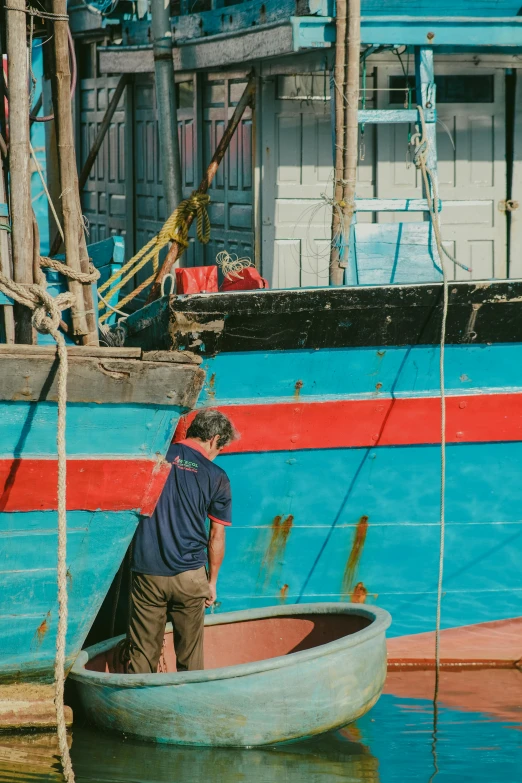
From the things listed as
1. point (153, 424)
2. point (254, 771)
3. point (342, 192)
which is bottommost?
point (254, 771)

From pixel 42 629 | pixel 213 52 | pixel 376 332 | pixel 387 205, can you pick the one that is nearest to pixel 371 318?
pixel 376 332

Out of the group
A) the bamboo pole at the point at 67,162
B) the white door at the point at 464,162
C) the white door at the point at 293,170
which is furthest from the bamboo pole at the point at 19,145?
the white door at the point at 464,162

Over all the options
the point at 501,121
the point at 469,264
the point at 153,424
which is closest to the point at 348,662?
the point at 153,424

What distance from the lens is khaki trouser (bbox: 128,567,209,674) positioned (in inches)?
213

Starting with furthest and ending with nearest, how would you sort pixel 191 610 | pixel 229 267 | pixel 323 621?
1. pixel 229 267
2. pixel 323 621
3. pixel 191 610

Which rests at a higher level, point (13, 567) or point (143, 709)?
point (13, 567)

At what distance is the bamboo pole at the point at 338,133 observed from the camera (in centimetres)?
602

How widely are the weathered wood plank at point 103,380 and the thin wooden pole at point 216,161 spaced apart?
2189 millimetres

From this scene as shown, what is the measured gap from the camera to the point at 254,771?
5.04 metres

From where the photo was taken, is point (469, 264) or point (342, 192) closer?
point (342, 192)

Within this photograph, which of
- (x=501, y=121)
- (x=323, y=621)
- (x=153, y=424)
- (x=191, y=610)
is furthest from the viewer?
(x=501, y=121)

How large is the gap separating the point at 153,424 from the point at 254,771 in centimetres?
173

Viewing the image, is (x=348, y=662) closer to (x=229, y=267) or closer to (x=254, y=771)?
(x=254, y=771)

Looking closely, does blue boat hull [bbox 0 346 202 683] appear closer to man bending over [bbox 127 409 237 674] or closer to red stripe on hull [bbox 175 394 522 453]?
man bending over [bbox 127 409 237 674]
